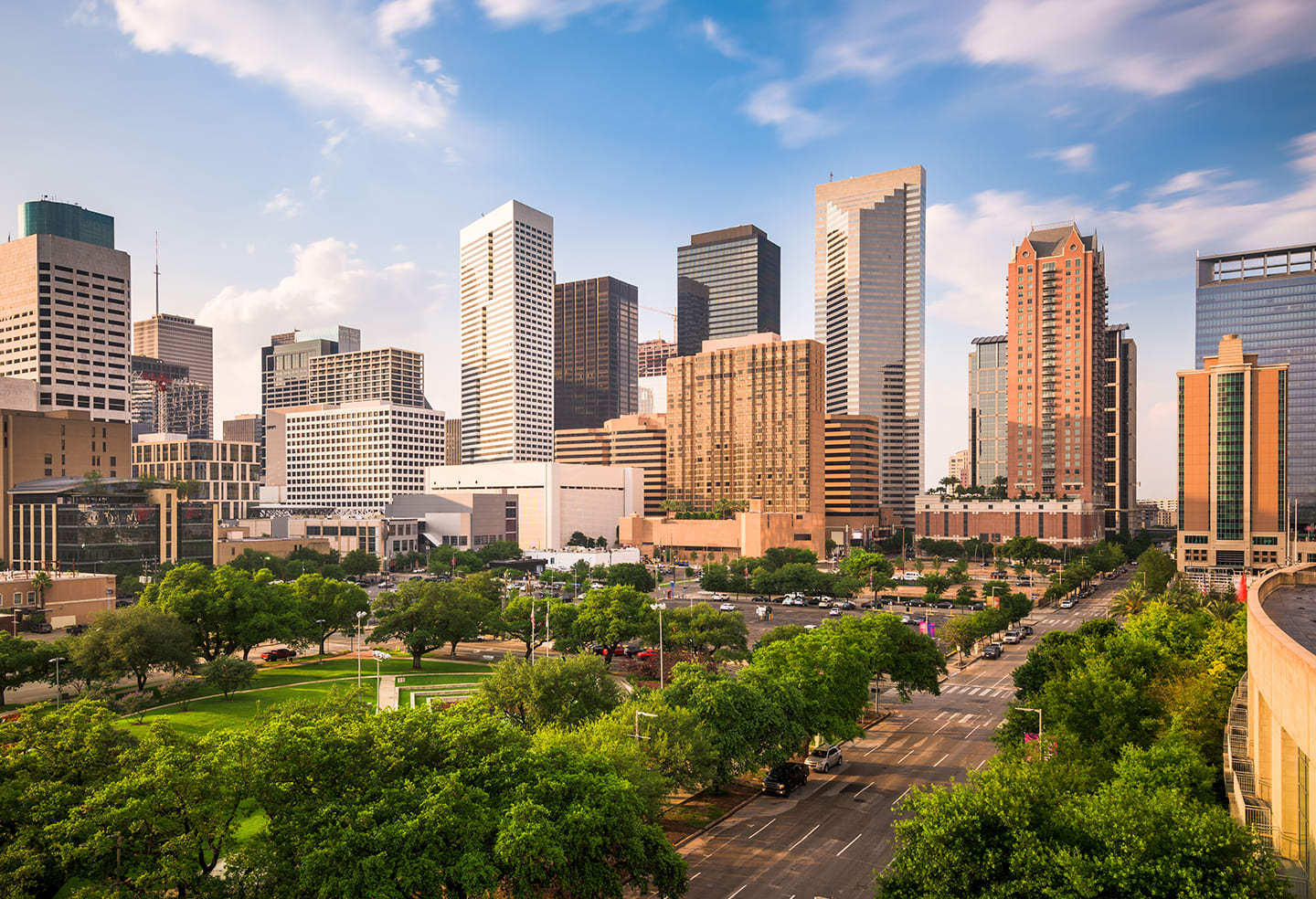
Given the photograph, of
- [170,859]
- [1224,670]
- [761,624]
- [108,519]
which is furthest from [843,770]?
[108,519]

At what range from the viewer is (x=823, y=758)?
5275 centimetres

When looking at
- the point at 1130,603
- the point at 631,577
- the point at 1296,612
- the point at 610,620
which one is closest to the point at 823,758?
the point at 1296,612

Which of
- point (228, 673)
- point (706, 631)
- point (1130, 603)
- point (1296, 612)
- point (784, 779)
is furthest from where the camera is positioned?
point (1130, 603)

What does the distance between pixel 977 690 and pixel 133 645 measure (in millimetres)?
73861

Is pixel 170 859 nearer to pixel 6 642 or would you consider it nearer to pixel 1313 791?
pixel 1313 791

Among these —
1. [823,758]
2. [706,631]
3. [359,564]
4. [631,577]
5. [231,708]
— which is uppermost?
[706,631]

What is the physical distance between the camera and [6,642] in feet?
204

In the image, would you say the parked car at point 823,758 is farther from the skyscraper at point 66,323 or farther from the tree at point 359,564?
the skyscraper at point 66,323

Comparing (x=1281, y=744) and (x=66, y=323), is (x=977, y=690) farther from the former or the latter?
(x=66, y=323)

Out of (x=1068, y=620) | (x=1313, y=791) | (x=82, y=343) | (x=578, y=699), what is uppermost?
(x=82, y=343)

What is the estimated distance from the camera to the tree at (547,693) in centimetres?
4719

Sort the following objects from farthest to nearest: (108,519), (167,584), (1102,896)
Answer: (108,519) → (167,584) → (1102,896)

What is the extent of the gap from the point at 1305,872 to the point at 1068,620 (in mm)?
103968

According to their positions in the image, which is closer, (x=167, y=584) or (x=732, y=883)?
(x=732, y=883)
